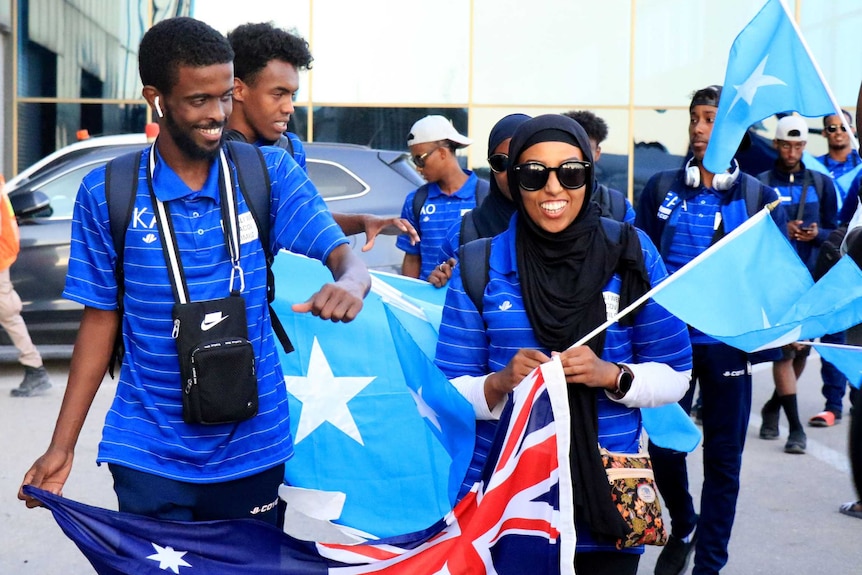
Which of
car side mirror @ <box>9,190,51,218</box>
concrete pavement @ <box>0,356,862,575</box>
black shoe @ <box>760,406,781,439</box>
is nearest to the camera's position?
concrete pavement @ <box>0,356,862,575</box>

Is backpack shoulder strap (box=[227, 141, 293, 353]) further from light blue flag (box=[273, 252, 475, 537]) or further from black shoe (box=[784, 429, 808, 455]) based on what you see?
black shoe (box=[784, 429, 808, 455])

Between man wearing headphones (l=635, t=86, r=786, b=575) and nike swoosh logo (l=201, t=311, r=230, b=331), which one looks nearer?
nike swoosh logo (l=201, t=311, r=230, b=331)

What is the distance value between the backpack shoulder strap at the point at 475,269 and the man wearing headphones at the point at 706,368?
1.99 m

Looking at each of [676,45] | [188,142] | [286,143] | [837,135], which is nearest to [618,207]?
[286,143]

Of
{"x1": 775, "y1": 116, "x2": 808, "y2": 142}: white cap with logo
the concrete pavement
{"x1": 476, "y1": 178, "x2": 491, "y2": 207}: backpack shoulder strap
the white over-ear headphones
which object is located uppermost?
{"x1": 775, "y1": 116, "x2": 808, "y2": 142}: white cap with logo

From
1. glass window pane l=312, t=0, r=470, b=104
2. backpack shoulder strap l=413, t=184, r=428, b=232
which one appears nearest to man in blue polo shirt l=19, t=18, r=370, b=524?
backpack shoulder strap l=413, t=184, r=428, b=232

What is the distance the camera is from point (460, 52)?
18.0m

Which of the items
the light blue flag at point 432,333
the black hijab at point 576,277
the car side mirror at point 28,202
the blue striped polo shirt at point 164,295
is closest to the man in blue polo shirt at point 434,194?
the light blue flag at point 432,333

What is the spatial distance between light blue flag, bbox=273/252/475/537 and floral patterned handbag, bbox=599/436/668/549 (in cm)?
118

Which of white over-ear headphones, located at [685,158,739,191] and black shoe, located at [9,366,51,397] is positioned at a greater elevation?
white over-ear headphones, located at [685,158,739,191]

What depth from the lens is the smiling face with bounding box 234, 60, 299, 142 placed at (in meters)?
4.42

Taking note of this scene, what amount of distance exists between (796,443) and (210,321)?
232 inches

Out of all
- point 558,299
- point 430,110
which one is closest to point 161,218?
point 558,299

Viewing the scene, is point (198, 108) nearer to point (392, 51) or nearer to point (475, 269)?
point (475, 269)
